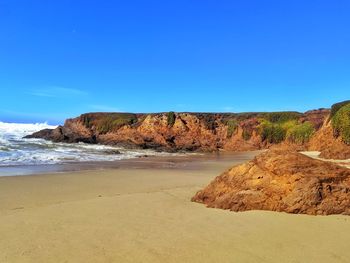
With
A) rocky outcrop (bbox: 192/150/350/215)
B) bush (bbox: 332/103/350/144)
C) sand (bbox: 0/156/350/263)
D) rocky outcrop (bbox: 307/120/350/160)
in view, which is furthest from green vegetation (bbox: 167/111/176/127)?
rocky outcrop (bbox: 192/150/350/215)

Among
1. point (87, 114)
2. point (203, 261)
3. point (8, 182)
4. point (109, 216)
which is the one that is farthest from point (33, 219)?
point (87, 114)

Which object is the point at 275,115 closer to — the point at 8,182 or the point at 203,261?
the point at 8,182

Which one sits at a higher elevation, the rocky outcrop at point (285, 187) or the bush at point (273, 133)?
the bush at point (273, 133)

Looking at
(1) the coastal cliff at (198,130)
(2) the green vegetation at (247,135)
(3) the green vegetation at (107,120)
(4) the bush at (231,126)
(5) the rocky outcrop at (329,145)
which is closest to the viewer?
(5) the rocky outcrop at (329,145)

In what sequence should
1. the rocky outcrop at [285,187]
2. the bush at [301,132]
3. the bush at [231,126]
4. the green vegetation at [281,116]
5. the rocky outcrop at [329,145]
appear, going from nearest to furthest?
the rocky outcrop at [285,187] → the rocky outcrop at [329,145] → the bush at [301,132] → the green vegetation at [281,116] → the bush at [231,126]

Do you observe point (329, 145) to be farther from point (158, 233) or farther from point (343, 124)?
point (158, 233)

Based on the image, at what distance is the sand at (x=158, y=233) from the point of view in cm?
431

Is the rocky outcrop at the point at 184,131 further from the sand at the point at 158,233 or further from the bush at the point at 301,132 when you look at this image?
the sand at the point at 158,233

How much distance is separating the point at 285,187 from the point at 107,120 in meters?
45.0

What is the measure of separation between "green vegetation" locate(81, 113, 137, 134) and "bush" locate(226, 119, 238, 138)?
1176 cm

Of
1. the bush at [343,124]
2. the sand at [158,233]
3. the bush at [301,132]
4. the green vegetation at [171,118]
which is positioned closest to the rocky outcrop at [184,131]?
the green vegetation at [171,118]

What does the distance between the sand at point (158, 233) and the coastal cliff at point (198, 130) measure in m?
28.5

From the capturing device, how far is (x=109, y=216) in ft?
20.1

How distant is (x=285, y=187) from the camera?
21.2ft
